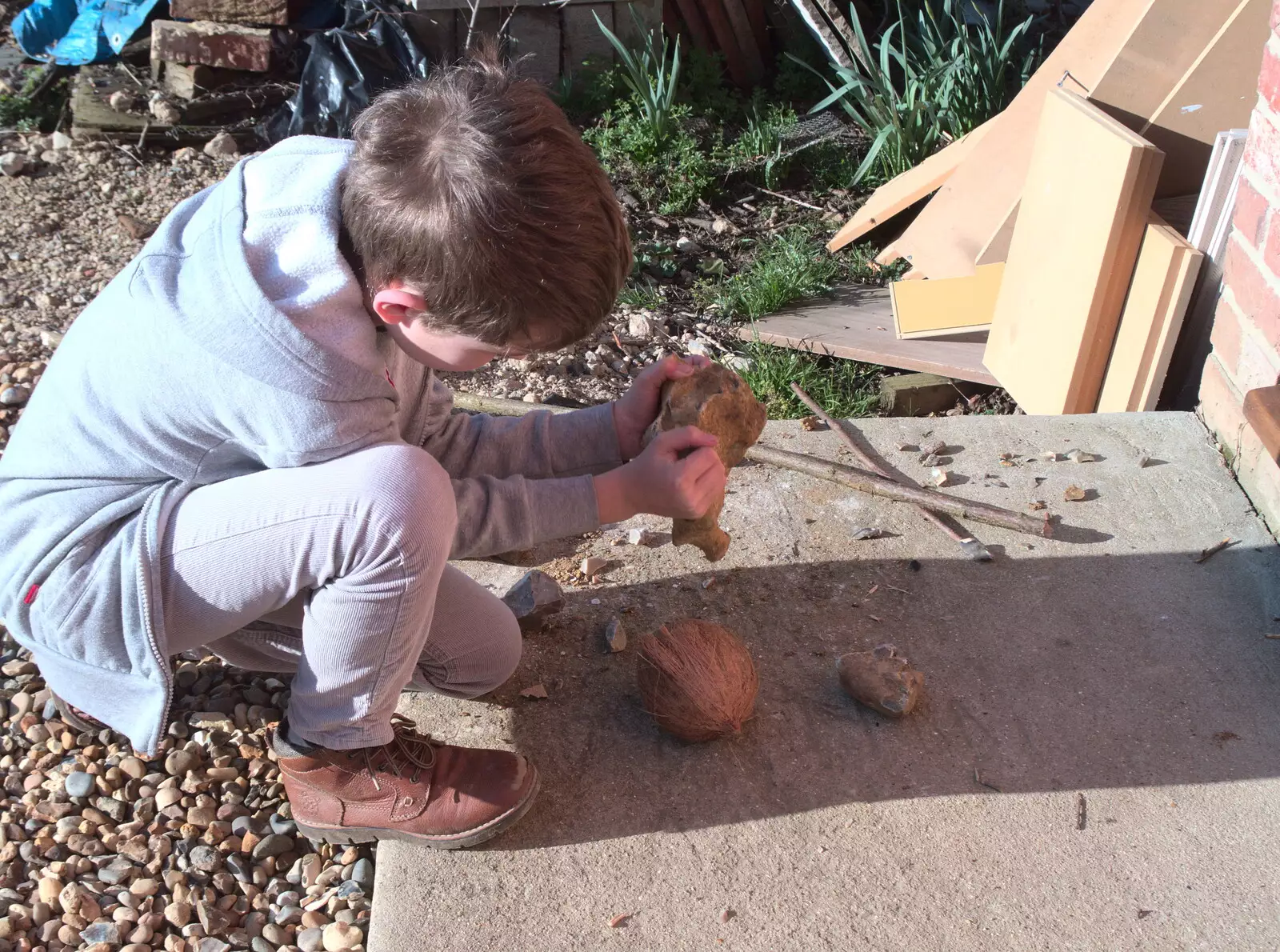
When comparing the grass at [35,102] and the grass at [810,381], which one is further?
the grass at [35,102]

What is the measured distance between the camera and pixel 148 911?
1.96 m

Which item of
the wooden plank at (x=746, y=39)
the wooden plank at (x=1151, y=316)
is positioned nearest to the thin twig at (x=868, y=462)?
the wooden plank at (x=1151, y=316)

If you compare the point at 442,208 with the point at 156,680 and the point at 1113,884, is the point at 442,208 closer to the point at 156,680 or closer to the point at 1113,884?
the point at 156,680

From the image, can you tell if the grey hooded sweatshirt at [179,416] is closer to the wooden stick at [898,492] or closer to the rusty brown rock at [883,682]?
the rusty brown rock at [883,682]

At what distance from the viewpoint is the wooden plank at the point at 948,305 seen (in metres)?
3.79

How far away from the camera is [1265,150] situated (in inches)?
103

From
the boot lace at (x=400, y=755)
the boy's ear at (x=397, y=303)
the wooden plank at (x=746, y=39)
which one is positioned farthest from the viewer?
the wooden plank at (x=746, y=39)

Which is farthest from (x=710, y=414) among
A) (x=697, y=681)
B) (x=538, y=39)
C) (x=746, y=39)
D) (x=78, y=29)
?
(x=78, y=29)

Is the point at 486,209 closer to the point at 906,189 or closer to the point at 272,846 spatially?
the point at 272,846

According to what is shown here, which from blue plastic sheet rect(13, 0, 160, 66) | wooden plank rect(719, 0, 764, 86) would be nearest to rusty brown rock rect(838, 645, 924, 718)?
wooden plank rect(719, 0, 764, 86)

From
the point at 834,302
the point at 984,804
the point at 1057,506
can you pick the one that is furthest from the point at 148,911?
the point at 834,302

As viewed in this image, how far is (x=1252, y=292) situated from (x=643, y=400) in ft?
5.21

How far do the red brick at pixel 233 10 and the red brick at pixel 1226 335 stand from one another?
4208mm

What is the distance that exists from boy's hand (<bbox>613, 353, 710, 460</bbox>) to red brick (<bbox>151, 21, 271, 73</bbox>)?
12.3ft
